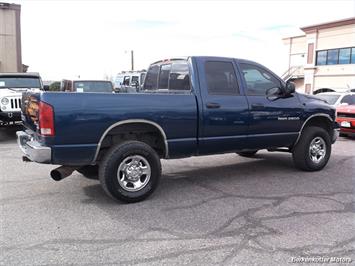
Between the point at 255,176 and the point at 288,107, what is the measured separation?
1323 mm

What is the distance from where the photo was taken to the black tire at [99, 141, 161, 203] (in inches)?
189

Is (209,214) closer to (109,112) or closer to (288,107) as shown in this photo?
(109,112)

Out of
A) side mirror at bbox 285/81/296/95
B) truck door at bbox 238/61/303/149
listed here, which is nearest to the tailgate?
truck door at bbox 238/61/303/149

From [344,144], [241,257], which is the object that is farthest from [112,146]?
[344,144]

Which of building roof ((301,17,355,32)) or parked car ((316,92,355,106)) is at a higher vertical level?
building roof ((301,17,355,32))

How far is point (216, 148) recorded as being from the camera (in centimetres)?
573

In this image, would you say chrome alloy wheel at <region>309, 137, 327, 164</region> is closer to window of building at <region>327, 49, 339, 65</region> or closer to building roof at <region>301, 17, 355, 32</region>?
building roof at <region>301, 17, 355, 32</region>

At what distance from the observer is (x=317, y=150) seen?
6934mm

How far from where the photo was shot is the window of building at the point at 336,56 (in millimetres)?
38875

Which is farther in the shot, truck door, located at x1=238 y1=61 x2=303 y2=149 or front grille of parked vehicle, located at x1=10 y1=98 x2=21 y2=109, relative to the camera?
front grille of parked vehicle, located at x1=10 y1=98 x2=21 y2=109

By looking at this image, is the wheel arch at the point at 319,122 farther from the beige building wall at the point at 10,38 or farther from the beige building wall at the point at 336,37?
the beige building wall at the point at 336,37

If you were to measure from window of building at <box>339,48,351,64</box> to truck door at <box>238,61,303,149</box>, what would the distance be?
36676 mm

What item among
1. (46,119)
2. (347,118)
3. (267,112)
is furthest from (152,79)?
(347,118)

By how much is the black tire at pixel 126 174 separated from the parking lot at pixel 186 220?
0.16 m
